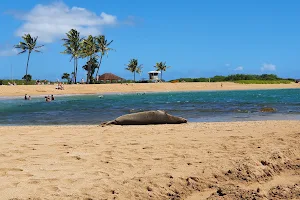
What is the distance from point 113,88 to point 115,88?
1.56ft

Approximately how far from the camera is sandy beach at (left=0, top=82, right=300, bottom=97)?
62.9 m

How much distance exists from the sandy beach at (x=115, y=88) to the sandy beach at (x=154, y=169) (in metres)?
55.0

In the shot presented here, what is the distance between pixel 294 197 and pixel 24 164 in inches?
167

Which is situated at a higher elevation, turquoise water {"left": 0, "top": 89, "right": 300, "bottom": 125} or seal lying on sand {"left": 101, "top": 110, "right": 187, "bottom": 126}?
seal lying on sand {"left": 101, "top": 110, "right": 187, "bottom": 126}

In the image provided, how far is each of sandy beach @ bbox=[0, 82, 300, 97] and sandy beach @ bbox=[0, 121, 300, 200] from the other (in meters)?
55.0

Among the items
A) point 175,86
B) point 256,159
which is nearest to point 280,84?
point 175,86

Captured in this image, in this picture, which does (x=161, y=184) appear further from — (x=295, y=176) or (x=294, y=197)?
(x=295, y=176)

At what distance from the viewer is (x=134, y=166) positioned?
6.33 meters

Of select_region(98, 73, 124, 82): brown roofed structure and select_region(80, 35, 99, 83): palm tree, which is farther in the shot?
select_region(98, 73, 124, 82): brown roofed structure

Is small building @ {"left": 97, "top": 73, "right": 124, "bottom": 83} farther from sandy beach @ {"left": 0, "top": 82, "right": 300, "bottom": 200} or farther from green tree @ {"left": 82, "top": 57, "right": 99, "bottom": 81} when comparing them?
sandy beach @ {"left": 0, "top": 82, "right": 300, "bottom": 200}

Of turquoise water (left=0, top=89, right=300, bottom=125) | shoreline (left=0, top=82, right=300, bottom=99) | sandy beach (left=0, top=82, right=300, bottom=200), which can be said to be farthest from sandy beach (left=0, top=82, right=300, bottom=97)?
sandy beach (left=0, top=82, right=300, bottom=200)

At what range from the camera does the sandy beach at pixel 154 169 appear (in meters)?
5.15

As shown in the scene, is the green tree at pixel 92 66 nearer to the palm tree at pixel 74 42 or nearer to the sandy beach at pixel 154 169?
the palm tree at pixel 74 42

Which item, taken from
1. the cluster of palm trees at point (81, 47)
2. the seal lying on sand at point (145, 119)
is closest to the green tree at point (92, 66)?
the cluster of palm trees at point (81, 47)
